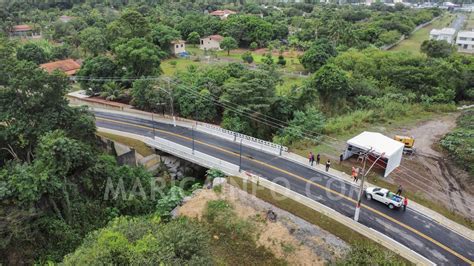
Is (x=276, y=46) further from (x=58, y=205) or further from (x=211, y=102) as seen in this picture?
(x=58, y=205)

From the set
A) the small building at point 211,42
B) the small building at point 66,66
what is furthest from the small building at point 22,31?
the small building at point 211,42

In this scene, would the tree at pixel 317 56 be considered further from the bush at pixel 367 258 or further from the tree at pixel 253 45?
the bush at pixel 367 258

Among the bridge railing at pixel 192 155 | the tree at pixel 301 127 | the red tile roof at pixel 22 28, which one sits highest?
the red tile roof at pixel 22 28

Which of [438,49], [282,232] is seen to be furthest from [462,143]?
[438,49]

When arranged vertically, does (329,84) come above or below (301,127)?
above

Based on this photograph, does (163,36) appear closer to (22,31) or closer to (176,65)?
(176,65)
